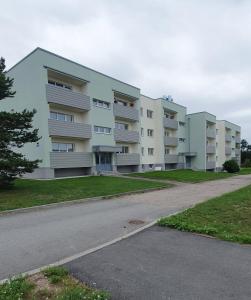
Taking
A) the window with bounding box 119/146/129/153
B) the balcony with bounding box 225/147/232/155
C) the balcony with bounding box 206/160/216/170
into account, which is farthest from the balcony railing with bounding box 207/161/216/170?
the window with bounding box 119/146/129/153

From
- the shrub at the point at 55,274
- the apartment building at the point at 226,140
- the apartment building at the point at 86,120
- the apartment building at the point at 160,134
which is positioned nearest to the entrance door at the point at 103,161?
the apartment building at the point at 86,120

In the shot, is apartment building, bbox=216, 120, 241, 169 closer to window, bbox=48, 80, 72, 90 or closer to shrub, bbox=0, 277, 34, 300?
window, bbox=48, 80, 72, 90

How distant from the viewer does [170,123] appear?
47000mm

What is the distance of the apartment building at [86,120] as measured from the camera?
83.4 ft

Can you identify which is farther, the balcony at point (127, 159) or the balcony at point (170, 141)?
the balcony at point (170, 141)

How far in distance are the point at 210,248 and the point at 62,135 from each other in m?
22.4

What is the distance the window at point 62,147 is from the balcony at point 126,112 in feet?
25.6

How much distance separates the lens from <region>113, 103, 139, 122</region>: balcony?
3422 centimetres

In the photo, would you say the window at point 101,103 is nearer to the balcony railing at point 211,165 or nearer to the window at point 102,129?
the window at point 102,129

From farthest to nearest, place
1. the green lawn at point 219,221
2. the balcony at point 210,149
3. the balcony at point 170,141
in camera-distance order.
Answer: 1. the balcony at point 210,149
2. the balcony at point 170,141
3. the green lawn at point 219,221

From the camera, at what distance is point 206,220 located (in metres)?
8.86

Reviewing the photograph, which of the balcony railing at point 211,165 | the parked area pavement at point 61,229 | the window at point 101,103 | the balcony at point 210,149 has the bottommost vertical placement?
the parked area pavement at point 61,229

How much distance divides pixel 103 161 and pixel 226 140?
157 ft

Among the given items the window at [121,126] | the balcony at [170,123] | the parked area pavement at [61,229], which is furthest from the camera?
the balcony at [170,123]
